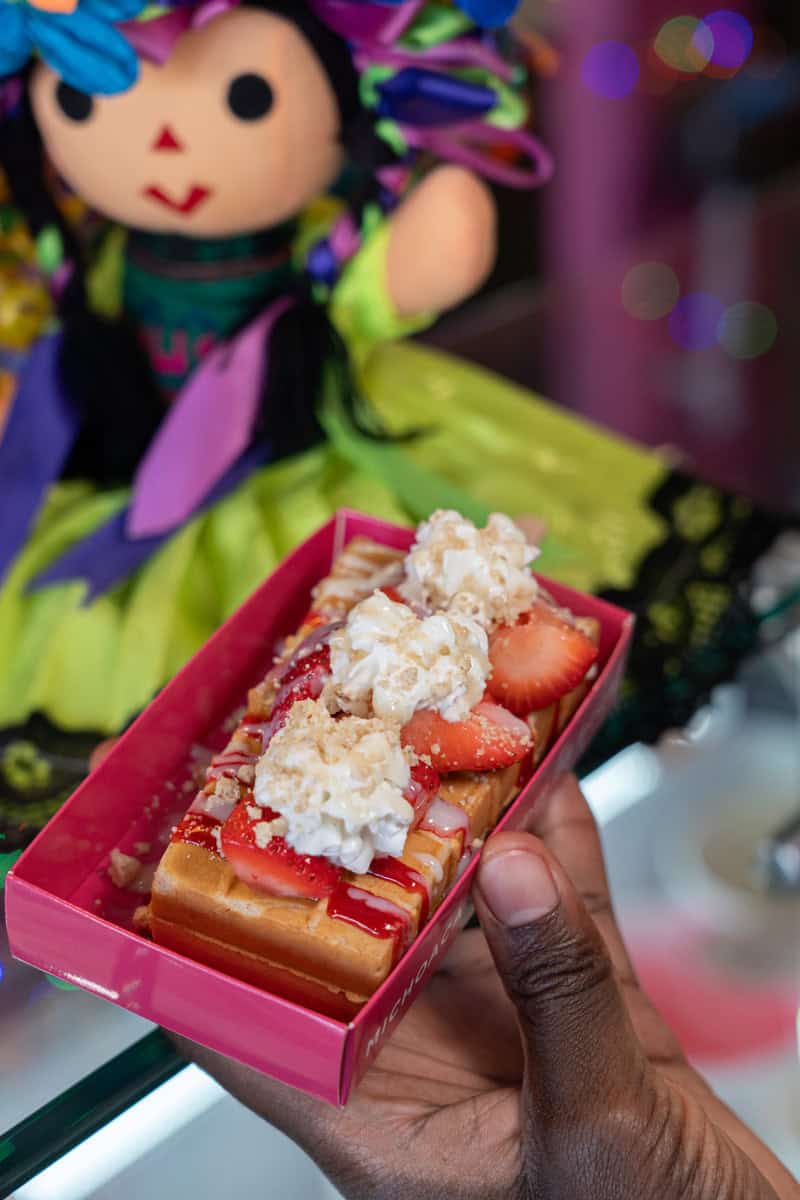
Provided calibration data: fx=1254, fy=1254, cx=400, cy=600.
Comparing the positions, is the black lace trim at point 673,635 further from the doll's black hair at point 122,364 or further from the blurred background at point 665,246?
the blurred background at point 665,246

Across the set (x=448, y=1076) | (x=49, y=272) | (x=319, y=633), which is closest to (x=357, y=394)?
(x=49, y=272)

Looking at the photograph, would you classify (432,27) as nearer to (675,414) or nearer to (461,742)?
(461,742)

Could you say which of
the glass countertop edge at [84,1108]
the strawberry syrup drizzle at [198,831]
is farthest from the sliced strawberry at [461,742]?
the glass countertop edge at [84,1108]

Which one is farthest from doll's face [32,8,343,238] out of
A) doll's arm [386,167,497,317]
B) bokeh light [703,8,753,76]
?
bokeh light [703,8,753,76]

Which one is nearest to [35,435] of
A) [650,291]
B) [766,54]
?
[650,291]

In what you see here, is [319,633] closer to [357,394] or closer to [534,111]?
[357,394]

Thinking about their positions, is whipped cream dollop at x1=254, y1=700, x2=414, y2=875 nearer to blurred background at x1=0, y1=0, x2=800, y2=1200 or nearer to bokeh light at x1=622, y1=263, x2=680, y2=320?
blurred background at x1=0, y1=0, x2=800, y2=1200
